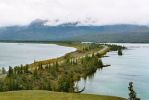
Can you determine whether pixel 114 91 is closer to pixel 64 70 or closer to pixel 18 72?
pixel 18 72

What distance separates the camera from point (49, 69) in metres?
111

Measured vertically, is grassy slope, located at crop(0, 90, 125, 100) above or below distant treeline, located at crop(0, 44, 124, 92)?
above

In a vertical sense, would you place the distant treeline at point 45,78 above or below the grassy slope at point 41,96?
below

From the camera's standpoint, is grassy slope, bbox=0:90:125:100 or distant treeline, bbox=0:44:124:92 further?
distant treeline, bbox=0:44:124:92

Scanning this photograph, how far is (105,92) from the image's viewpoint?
8706 cm

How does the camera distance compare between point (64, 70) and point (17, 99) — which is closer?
point (17, 99)

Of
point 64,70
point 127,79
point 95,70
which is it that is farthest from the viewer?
point 95,70

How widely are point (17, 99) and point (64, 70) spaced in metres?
56.2

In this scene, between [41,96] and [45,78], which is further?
[45,78]

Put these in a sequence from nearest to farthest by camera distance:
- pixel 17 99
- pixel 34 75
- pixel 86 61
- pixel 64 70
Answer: pixel 17 99
pixel 34 75
pixel 64 70
pixel 86 61

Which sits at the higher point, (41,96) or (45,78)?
(41,96)

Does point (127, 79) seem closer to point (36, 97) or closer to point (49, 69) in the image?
point (49, 69)

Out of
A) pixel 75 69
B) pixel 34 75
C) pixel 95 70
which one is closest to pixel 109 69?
pixel 95 70

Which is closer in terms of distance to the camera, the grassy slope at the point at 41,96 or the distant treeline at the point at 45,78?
the grassy slope at the point at 41,96
